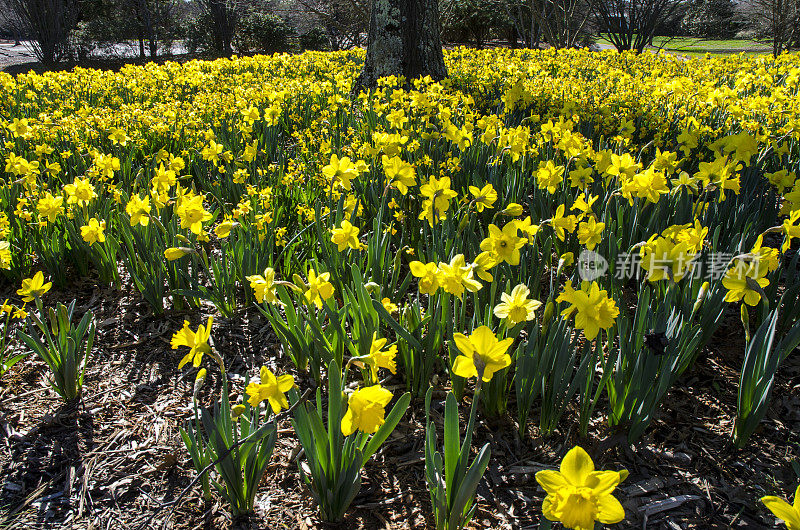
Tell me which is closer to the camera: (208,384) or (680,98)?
(208,384)

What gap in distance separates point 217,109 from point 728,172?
448 cm

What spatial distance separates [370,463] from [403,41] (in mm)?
5845

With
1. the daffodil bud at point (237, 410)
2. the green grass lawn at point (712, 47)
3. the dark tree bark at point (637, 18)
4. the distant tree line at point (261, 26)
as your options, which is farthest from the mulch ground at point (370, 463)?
the green grass lawn at point (712, 47)

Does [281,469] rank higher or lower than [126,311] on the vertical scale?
lower

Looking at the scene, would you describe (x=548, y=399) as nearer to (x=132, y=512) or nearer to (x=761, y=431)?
(x=761, y=431)

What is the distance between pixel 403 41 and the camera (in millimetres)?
6395

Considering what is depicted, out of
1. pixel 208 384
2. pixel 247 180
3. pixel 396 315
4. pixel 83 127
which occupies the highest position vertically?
pixel 83 127

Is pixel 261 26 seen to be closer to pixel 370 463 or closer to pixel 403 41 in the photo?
pixel 403 41

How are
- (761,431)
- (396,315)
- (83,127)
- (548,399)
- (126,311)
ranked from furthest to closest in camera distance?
(83,127), (126,311), (396,315), (761,431), (548,399)

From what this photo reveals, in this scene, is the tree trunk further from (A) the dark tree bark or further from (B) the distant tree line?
(B) the distant tree line

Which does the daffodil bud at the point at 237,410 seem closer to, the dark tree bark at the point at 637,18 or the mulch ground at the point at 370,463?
the mulch ground at the point at 370,463

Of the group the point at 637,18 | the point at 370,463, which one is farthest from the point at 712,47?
the point at 370,463

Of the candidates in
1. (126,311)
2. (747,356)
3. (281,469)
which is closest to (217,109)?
(126,311)

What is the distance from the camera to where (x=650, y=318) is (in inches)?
69.4
